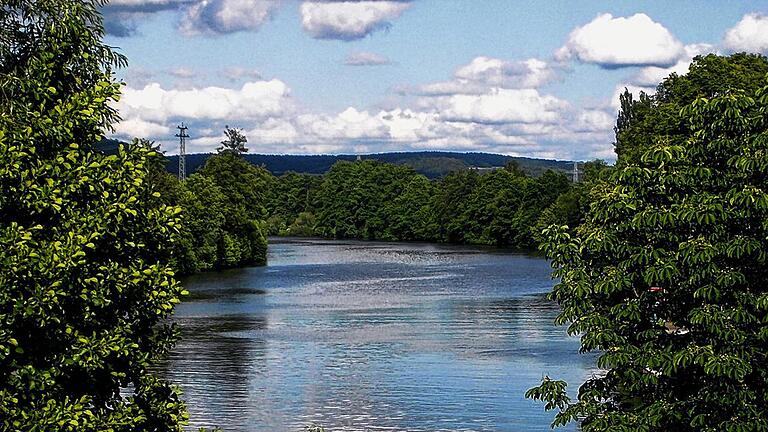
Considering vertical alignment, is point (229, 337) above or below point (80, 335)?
below

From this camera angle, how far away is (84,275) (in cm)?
869

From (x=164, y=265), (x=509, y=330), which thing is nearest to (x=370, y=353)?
(x=509, y=330)

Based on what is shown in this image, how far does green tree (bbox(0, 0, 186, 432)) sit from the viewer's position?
850cm

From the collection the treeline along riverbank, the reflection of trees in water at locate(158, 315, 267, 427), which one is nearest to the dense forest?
the treeline along riverbank

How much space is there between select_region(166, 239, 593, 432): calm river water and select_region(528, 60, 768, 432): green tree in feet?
32.8

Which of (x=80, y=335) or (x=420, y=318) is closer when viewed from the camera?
(x=80, y=335)

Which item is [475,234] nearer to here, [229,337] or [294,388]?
[229,337]

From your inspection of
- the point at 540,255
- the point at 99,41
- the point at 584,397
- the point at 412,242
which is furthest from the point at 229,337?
the point at 412,242

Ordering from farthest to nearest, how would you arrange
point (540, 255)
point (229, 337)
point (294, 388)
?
point (540, 255) < point (229, 337) < point (294, 388)

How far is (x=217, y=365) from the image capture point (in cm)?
3012

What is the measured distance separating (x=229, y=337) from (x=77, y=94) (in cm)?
2785

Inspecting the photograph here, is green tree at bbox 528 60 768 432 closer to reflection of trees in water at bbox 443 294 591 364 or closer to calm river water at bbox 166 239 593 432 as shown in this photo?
calm river water at bbox 166 239 593 432

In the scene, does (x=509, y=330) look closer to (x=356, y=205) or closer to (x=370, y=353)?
(x=370, y=353)

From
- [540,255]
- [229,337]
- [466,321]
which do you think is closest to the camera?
[229,337]
